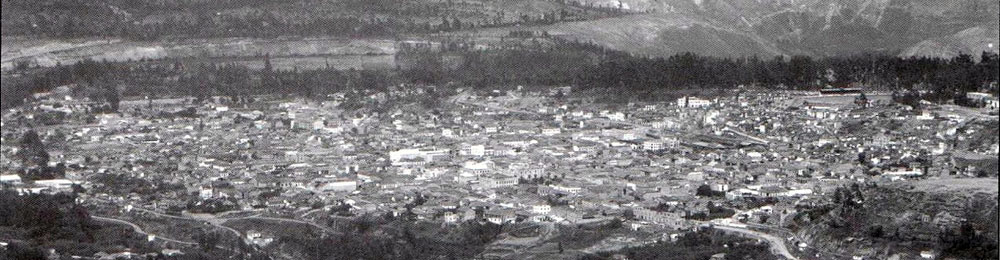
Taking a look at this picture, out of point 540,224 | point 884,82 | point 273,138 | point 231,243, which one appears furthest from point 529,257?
point 884,82

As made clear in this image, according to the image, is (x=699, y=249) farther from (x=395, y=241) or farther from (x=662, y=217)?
(x=395, y=241)

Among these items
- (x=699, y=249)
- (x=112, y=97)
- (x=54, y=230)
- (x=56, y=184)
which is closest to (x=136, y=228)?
(x=54, y=230)

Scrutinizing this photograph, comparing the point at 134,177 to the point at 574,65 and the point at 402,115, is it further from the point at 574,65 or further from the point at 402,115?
the point at 574,65

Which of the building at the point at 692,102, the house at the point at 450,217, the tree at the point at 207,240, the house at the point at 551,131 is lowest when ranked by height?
the tree at the point at 207,240

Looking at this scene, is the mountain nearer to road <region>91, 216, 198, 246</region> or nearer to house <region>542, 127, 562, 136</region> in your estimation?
house <region>542, 127, 562, 136</region>

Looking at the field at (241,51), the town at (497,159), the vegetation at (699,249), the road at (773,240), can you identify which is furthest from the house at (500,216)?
the field at (241,51)

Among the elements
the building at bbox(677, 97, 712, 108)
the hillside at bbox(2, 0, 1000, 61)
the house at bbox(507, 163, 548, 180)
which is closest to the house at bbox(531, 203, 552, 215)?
the house at bbox(507, 163, 548, 180)

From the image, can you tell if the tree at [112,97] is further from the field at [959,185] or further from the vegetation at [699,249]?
the field at [959,185]
